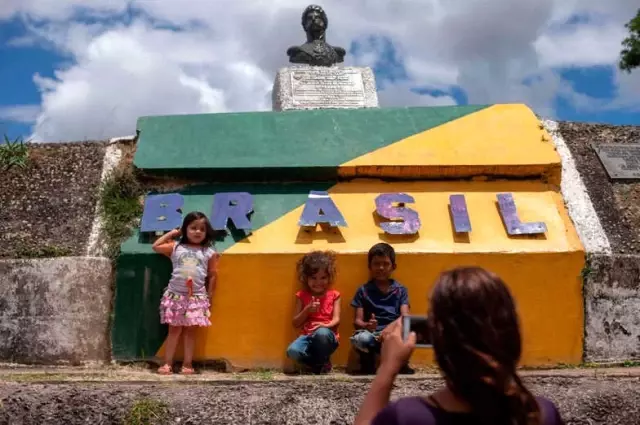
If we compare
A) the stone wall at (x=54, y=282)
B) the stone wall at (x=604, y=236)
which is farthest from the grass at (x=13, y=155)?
the stone wall at (x=604, y=236)

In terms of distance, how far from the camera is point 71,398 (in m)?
3.43

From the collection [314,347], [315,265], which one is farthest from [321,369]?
[315,265]

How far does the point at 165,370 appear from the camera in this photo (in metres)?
4.81

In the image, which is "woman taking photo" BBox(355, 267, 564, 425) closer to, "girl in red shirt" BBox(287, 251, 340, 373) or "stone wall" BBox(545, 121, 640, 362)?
"girl in red shirt" BBox(287, 251, 340, 373)

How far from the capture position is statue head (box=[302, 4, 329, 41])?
36.0ft

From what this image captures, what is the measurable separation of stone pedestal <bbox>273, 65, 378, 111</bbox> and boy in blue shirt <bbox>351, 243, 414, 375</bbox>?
3.98 meters

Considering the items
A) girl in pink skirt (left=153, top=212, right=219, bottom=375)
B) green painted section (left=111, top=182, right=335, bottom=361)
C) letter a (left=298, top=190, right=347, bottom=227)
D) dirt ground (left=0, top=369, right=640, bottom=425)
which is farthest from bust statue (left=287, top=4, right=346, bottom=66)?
dirt ground (left=0, top=369, right=640, bottom=425)

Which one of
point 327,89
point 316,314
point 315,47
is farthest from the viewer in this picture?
point 315,47

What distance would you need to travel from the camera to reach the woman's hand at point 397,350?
1921 mm

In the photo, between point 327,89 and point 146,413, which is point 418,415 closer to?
point 146,413

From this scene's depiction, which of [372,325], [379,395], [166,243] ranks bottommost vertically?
[379,395]

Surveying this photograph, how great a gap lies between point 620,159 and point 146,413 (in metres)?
4.81

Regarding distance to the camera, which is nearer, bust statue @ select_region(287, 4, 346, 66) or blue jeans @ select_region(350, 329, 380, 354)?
blue jeans @ select_region(350, 329, 380, 354)

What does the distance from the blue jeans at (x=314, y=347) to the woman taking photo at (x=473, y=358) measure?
115 inches
